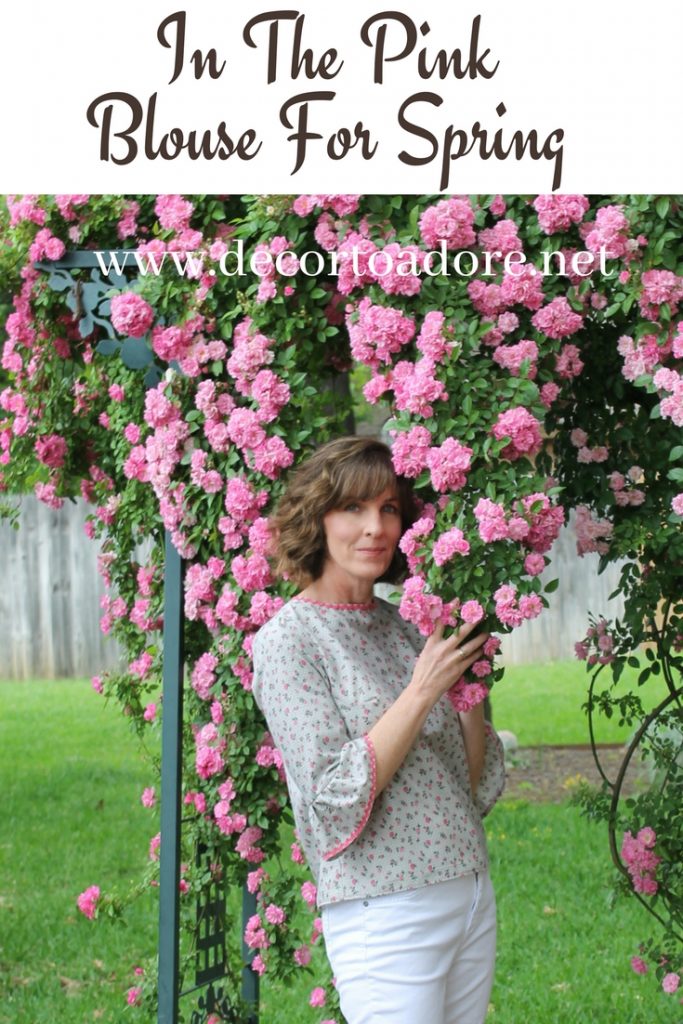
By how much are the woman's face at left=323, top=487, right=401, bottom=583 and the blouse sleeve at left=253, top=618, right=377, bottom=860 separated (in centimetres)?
21

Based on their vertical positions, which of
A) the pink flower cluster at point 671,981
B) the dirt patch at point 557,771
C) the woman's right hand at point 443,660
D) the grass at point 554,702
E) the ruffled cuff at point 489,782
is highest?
the woman's right hand at point 443,660

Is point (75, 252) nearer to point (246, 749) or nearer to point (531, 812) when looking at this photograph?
point (246, 749)

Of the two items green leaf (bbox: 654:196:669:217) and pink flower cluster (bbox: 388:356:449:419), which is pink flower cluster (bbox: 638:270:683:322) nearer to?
green leaf (bbox: 654:196:669:217)

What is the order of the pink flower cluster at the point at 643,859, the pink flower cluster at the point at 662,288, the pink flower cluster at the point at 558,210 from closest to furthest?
the pink flower cluster at the point at 662,288 < the pink flower cluster at the point at 558,210 < the pink flower cluster at the point at 643,859

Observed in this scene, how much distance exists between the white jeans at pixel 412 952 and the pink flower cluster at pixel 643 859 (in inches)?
48.4

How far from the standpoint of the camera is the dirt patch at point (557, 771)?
23.0ft

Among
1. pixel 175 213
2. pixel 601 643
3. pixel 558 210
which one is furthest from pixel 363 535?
pixel 601 643

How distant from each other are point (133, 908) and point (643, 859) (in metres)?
2.81

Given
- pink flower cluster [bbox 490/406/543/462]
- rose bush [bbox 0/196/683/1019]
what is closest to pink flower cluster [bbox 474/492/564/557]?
rose bush [bbox 0/196/683/1019]

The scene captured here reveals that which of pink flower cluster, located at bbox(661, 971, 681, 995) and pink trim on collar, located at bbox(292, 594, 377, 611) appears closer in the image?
pink trim on collar, located at bbox(292, 594, 377, 611)

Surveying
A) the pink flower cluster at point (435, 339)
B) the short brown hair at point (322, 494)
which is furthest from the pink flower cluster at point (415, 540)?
the pink flower cluster at point (435, 339)

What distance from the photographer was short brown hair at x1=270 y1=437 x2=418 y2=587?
2566 millimetres

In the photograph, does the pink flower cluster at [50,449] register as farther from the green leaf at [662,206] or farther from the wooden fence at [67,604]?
the wooden fence at [67,604]
